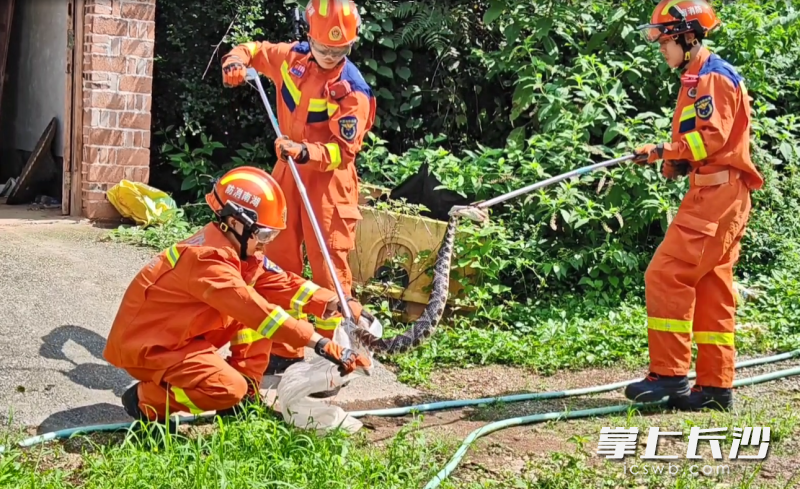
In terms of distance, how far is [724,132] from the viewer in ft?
16.5

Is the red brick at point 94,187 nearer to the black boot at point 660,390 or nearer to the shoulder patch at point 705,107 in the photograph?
the black boot at point 660,390

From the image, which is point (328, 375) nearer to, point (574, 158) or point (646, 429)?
point (646, 429)

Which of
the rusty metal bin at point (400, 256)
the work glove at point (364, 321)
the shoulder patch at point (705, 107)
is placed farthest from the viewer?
the rusty metal bin at point (400, 256)

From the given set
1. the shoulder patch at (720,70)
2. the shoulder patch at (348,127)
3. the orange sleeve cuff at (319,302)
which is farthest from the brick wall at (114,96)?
the shoulder patch at (720,70)

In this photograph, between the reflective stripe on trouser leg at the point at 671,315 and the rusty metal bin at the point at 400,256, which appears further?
the rusty metal bin at the point at 400,256

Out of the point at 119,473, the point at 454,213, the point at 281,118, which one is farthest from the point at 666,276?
the point at 119,473

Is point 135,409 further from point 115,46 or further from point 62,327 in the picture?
point 115,46

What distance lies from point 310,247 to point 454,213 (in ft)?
3.12

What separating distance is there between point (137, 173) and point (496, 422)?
482 centimetres

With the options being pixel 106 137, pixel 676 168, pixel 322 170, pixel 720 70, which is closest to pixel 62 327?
pixel 322 170

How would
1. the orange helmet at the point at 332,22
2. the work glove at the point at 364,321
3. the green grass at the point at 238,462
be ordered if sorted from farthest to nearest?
the orange helmet at the point at 332,22, the work glove at the point at 364,321, the green grass at the point at 238,462

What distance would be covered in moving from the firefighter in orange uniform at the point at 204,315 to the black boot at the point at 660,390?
5.36 feet

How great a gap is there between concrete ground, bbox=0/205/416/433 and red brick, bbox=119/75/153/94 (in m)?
1.25

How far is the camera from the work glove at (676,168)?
5.34m
